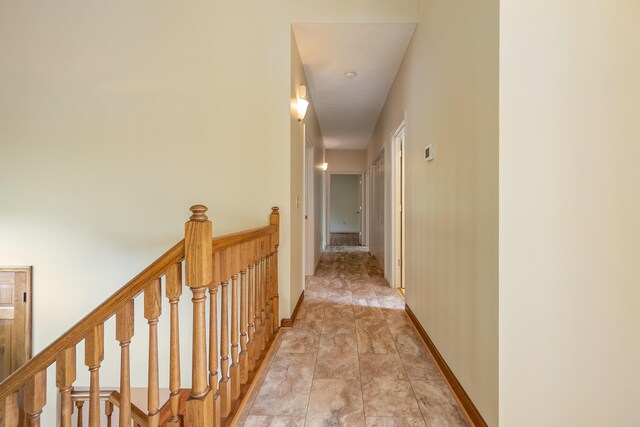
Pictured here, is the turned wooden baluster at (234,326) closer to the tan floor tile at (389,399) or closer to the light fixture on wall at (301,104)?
the tan floor tile at (389,399)

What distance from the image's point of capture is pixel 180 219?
2.48 metres

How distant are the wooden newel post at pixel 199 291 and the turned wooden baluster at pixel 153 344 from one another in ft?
0.38

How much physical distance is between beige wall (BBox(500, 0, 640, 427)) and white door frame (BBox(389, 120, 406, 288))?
99.7 inches

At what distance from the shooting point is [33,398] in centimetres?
96

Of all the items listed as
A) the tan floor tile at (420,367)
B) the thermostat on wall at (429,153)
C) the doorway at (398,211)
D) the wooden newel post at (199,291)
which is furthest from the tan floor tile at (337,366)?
the doorway at (398,211)

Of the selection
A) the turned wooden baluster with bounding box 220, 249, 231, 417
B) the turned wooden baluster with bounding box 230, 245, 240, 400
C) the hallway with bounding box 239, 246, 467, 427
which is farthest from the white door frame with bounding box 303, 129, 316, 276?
the turned wooden baluster with bounding box 220, 249, 231, 417

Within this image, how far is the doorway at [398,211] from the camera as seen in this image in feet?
12.3

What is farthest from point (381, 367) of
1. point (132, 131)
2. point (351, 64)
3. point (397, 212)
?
point (351, 64)

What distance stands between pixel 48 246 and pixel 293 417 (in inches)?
95.5

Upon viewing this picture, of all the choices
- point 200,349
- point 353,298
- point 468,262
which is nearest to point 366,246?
point 353,298

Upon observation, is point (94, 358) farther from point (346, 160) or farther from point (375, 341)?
point (346, 160)

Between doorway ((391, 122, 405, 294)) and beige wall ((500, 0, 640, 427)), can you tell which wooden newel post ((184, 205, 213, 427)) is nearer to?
beige wall ((500, 0, 640, 427))

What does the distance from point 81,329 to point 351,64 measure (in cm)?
307

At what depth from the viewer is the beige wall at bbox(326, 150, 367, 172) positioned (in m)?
7.33
